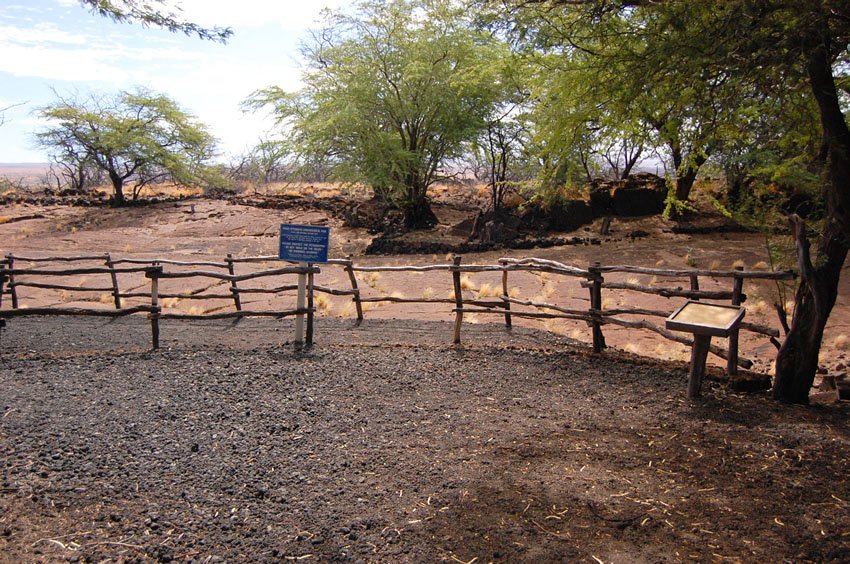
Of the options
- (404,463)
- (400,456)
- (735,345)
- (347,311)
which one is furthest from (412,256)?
(404,463)

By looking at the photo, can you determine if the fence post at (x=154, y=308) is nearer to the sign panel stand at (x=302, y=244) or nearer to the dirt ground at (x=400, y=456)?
the dirt ground at (x=400, y=456)

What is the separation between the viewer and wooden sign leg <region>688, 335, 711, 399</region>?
512cm

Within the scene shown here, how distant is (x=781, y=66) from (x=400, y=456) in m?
3.60

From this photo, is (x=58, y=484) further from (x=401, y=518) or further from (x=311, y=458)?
(x=401, y=518)

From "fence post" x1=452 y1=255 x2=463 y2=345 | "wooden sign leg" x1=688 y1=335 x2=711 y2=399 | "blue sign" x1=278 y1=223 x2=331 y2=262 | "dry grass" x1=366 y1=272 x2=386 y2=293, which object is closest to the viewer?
"wooden sign leg" x1=688 y1=335 x2=711 y2=399

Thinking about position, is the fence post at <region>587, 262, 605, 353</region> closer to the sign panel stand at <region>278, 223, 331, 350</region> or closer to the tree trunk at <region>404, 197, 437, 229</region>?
the sign panel stand at <region>278, 223, 331, 350</region>

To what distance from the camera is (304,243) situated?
7129 millimetres

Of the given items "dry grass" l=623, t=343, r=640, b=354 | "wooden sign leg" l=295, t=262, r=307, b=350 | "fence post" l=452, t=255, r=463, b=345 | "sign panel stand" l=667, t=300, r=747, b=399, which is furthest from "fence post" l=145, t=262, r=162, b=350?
"dry grass" l=623, t=343, r=640, b=354

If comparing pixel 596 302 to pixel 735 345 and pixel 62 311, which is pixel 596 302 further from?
pixel 62 311

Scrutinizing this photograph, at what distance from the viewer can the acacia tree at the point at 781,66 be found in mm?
4148

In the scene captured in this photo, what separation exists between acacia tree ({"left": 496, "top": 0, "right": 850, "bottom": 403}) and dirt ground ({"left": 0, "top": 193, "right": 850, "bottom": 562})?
78cm

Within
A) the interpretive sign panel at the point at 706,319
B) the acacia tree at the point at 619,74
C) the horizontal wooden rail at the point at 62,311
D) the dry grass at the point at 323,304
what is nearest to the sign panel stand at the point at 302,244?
the horizontal wooden rail at the point at 62,311

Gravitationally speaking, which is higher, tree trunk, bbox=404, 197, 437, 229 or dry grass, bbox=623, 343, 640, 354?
tree trunk, bbox=404, 197, 437, 229

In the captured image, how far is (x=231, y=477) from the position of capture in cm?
383
